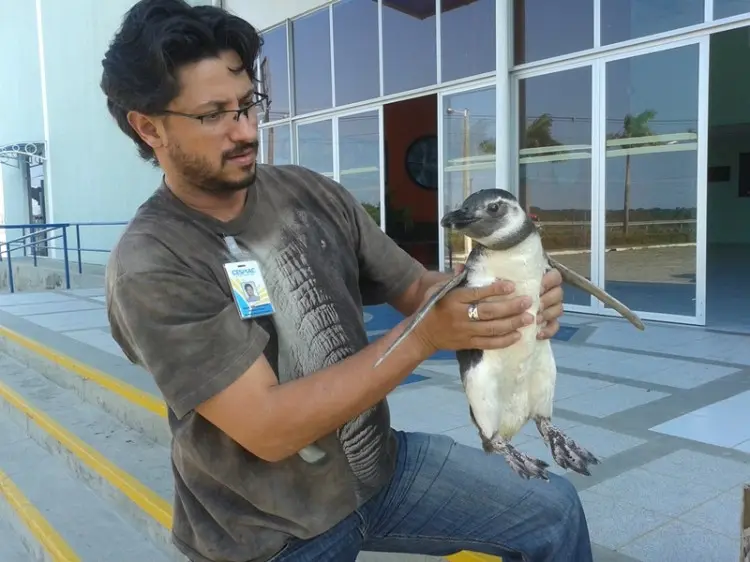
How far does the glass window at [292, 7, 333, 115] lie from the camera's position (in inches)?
416

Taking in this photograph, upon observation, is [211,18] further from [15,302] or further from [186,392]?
[15,302]

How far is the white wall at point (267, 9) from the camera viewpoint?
1081cm

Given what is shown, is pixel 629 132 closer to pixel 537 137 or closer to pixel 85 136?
pixel 537 137

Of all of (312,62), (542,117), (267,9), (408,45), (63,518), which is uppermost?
(267,9)

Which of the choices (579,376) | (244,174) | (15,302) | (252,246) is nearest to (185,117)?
(244,174)

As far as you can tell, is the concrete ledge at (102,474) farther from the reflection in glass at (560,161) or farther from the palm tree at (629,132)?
the palm tree at (629,132)

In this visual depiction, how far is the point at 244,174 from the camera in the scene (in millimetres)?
1491

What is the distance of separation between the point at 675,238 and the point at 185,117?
20.4ft

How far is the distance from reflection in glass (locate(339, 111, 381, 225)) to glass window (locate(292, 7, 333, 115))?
2.12 feet

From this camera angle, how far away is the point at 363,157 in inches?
402

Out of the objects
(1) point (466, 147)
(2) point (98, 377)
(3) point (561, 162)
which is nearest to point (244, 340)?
(2) point (98, 377)

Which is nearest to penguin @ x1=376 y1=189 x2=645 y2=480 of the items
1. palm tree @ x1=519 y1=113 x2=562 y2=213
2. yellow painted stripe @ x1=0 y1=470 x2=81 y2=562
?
yellow painted stripe @ x1=0 y1=470 x2=81 y2=562

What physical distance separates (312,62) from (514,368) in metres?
10.2

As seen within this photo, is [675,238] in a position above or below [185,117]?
below
